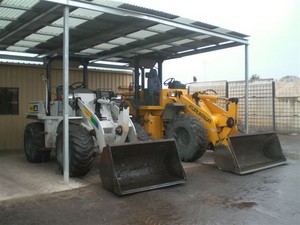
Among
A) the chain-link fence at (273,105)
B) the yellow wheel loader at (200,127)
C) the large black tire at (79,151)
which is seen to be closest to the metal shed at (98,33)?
the large black tire at (79,151)

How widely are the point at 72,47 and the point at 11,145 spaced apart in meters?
3.96

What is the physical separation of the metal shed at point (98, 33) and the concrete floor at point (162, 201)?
2.73ft

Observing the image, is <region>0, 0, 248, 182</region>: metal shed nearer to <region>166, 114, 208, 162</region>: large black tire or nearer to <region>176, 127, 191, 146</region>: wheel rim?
<region>166, 114, 208, 162</region>: large black tire

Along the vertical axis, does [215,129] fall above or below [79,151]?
above

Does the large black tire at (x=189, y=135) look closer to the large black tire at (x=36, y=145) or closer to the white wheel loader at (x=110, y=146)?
the white wheel loader at (x=110, y=146)

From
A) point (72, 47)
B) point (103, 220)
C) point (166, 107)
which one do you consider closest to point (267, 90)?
point (166, 107)

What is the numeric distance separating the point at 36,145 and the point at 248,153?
5.18 metres

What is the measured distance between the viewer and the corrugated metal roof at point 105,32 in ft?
22.6

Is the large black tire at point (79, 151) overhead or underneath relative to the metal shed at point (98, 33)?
underneath

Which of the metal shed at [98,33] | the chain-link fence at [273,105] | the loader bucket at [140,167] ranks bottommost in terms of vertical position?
the loader bucket at [140,167]

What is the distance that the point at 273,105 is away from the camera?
15594 mm

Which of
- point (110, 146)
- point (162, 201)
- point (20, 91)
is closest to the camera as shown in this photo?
point (162, 201)

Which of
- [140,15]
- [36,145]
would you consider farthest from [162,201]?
[36,145]

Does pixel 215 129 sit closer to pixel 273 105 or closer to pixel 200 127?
pixel 200 127
